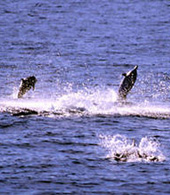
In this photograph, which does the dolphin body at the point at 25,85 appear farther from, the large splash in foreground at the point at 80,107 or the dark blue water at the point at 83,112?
the large splash in foreground at the point at 80,107

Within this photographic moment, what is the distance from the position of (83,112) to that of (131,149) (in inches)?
230

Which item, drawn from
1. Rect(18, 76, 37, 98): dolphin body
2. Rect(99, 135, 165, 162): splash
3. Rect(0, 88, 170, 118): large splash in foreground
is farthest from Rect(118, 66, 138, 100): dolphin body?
Rect(99, 135, 165, 162): splash

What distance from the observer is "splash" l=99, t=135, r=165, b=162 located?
21.8m

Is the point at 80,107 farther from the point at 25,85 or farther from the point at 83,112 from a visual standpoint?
the point at 25,85

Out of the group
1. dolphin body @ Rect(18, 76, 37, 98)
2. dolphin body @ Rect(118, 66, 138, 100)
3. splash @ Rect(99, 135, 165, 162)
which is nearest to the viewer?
splash @ Rect(99, 135, 165, 162)

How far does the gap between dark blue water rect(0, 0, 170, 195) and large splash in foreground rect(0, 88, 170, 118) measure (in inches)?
1.5

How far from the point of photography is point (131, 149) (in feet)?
72.8

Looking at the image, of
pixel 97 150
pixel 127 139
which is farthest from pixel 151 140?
pixel 97 150

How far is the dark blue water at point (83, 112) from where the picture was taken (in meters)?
20.2

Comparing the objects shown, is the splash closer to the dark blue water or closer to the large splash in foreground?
the dark blue water

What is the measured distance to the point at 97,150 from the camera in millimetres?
22594

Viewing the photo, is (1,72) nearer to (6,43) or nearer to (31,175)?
(6,43)

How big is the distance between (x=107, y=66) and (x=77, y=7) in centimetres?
3291

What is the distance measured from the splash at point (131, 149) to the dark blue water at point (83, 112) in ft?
0.11
